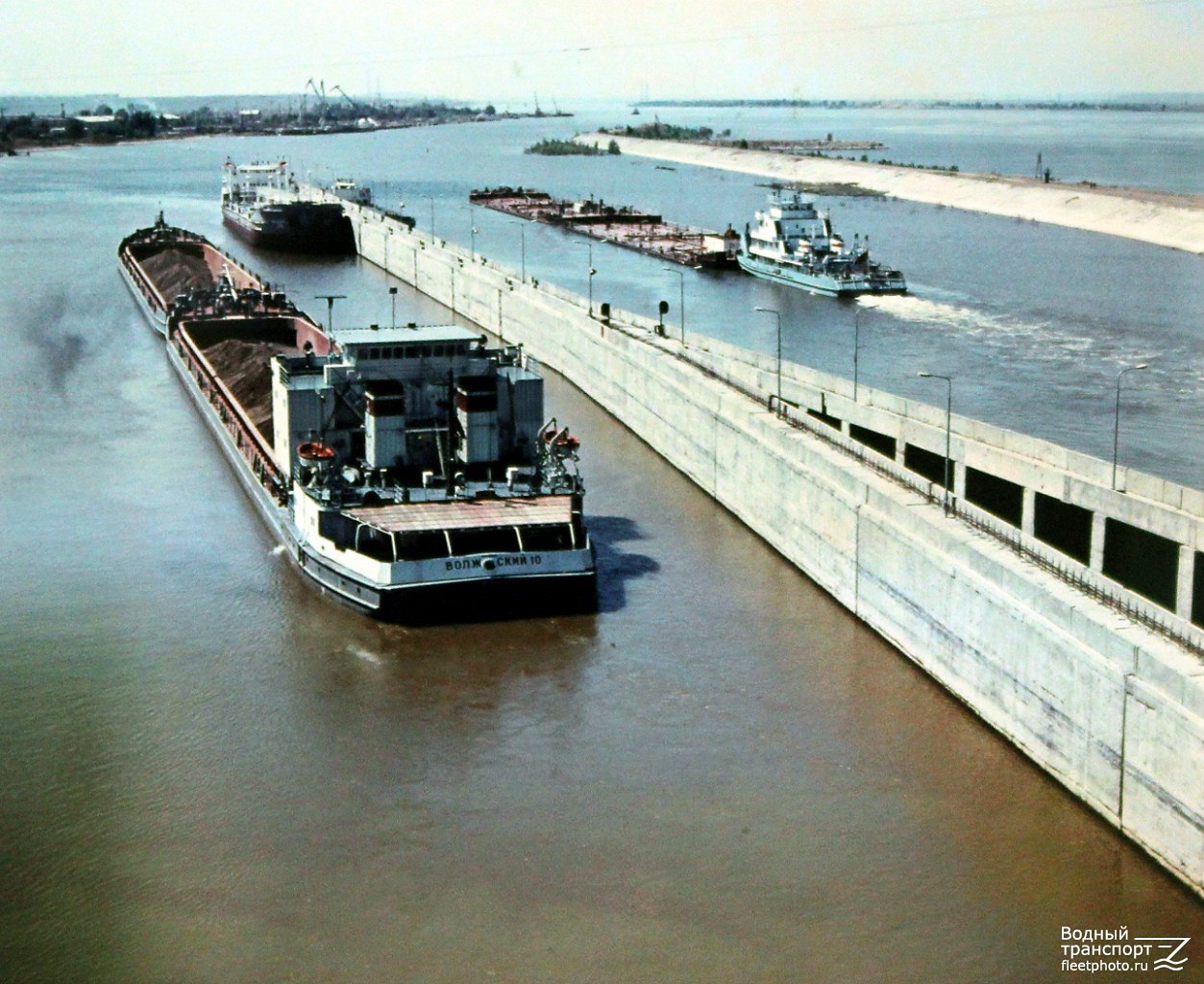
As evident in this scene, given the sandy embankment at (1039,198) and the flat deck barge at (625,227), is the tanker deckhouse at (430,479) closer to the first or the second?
the flat deck barge at (625,227)

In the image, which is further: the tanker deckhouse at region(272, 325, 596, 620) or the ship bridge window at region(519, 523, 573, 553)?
the ship bridge window at region(519, 523, 573, 553)

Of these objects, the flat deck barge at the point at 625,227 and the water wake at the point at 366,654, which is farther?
the flat deck barge at the point at 625,227

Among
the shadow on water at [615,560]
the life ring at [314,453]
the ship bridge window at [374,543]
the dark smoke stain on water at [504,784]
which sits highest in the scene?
the life ring at [314,453]

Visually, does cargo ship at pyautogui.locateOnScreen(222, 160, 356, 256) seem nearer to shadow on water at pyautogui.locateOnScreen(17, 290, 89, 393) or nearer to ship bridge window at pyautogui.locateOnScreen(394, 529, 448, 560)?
shadow on water at pyautogui.locateOnScreen(17, 290, 89, 393)

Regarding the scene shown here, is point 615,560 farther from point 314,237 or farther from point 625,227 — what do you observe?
point 625,227

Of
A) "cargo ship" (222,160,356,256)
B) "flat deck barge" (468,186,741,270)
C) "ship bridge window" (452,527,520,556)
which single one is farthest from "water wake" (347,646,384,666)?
"cargo ship" (222,160,356,256)

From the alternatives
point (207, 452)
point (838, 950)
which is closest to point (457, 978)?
point (838, 950)

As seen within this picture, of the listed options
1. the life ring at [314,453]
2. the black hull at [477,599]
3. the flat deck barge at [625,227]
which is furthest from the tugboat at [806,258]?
the black hull at [477,599]
